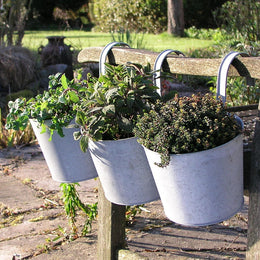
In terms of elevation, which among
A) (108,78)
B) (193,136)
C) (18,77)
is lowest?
(18,77)

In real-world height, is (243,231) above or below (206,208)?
below

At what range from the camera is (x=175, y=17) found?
14.5m

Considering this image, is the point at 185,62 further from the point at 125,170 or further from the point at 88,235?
the point at 88,235

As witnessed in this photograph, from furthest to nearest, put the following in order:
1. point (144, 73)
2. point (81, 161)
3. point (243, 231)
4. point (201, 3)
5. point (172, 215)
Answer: point (201, 3), point (243, 231), point (81, 161), point (144, 73), point (172, 215)

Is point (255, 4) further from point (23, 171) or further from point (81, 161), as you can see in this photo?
point (81, 161)

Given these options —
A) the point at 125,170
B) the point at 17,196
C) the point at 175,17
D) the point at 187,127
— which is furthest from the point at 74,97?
the point at 175,17

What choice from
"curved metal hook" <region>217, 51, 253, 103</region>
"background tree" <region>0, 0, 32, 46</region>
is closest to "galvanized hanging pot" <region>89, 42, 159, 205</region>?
"curved metal hook" <region>217, 51, 253, 103</region>

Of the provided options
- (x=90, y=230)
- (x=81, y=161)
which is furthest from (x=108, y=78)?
(x=90, y=230)

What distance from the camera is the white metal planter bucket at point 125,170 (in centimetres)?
159

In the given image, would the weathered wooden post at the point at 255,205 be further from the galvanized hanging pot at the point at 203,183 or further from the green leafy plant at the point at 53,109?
the green leafy plant at the point at 53,109

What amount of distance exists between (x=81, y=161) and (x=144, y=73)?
1.65ft

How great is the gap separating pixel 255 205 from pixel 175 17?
13632mm

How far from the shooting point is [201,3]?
16.4 meters

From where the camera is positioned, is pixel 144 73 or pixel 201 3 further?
pixel 201 3
